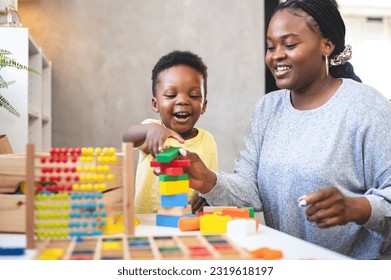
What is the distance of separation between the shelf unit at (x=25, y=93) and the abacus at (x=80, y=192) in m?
0.43

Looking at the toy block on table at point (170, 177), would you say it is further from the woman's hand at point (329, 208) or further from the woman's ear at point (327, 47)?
the woman's ear at point (327, 47)

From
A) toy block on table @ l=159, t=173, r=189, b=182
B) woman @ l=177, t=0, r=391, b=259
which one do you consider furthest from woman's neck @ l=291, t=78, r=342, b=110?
toy block on table @ l=159, t=173, r=189, b=182

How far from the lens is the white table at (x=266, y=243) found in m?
0.47

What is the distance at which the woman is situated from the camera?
0.78 m

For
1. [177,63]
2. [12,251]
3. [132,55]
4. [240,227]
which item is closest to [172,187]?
[240,227]

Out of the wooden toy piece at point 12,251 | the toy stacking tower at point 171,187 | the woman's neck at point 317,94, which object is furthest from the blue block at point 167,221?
the woman's neck at point 317,94

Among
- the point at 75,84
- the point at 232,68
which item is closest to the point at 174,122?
the point at 75,84

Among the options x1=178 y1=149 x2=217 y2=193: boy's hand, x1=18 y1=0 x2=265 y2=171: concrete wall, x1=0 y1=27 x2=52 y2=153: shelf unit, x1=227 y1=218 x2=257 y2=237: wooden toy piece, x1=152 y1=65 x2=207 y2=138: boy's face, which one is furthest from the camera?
x1=18 y1=0 x2=265 y2=171: concrete wall

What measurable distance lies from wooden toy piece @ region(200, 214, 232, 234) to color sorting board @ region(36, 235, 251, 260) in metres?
0.04

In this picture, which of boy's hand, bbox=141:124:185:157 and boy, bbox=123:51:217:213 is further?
boy, bbox=123:51:217:213

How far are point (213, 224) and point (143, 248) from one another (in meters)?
0.13

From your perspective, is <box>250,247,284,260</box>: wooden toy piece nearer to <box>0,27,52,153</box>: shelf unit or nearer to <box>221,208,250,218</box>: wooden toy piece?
<box>221,208,250,218</box>: wooden toy piece

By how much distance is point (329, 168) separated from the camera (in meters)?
0.78
